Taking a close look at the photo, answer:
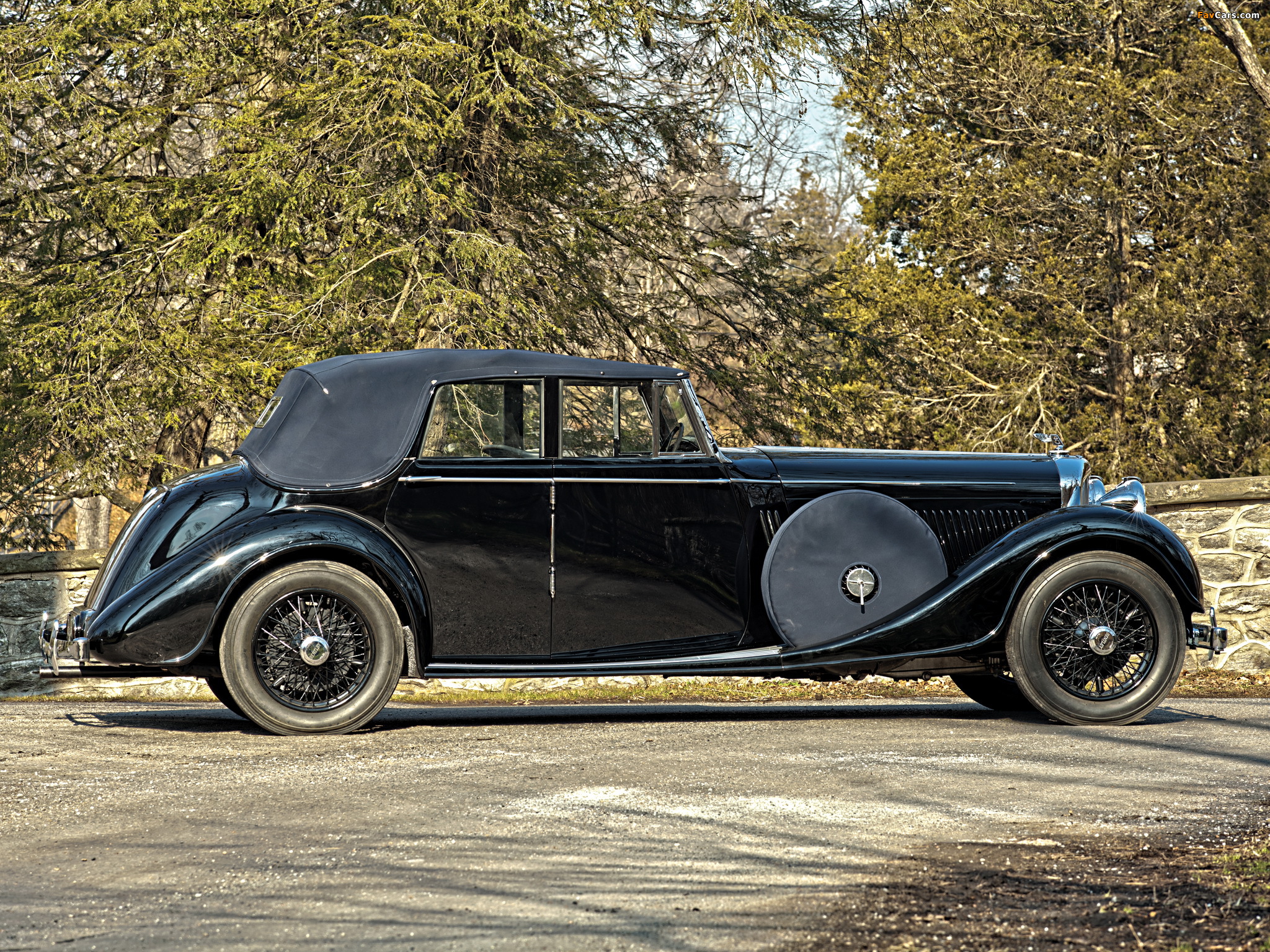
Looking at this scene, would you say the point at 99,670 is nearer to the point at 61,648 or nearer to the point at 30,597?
the point at 61,648

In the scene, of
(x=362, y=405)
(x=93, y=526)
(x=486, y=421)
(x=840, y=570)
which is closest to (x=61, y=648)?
(x=362, y=405)

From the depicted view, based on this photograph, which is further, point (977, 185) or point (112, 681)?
point (977, 185)

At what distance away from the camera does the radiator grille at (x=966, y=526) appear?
7141 millimetres

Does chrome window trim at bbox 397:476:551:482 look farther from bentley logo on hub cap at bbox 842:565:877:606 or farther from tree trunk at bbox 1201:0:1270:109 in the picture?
tree trunk at bbox 1201:0:1270:109

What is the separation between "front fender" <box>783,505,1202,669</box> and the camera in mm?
6754

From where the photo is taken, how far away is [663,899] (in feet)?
11.6

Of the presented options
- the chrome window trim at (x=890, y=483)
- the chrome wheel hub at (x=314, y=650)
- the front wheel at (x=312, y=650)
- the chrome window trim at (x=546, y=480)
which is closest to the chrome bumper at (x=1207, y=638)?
the chrome window trim at (x=890, y=483)

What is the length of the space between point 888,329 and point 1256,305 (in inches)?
198

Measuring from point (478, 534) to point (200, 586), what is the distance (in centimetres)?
133

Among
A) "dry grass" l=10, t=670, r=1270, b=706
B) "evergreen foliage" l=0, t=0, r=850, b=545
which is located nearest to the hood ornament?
"dry grass" l=10, t=670, r=1270, b=706

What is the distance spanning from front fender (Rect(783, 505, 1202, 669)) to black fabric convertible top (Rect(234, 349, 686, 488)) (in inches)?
67.4

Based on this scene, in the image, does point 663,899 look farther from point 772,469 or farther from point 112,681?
point 112,681

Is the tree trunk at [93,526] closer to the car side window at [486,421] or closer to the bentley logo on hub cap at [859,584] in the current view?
the car side window at [486,421]

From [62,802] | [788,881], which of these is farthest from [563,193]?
[788,881]
